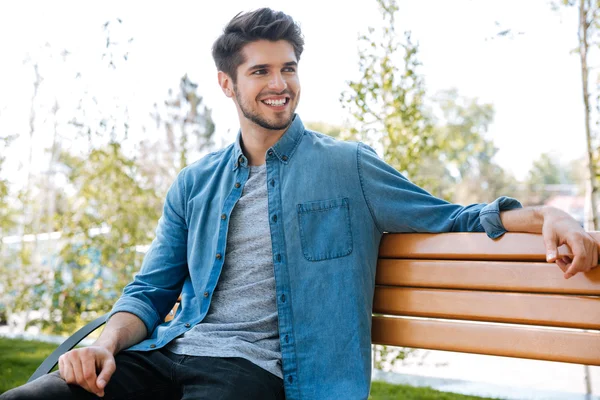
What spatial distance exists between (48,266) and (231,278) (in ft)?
15.0

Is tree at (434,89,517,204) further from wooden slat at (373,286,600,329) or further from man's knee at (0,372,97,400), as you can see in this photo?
man's knee at (0,372,97,400)

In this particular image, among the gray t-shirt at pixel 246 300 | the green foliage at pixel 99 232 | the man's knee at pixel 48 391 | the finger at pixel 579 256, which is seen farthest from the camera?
the green foliage at pixel 99 232

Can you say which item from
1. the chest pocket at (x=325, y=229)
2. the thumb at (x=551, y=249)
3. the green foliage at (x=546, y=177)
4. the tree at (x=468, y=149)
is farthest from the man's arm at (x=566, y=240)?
the green foliage at (x=546, y=177)

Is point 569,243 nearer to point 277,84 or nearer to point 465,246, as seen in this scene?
point 465,246

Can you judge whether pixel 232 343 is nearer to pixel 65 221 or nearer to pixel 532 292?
pixel 532 292

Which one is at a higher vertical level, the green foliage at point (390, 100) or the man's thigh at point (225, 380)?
the green foliage at point (390, 100)

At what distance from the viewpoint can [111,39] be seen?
5.22 meters

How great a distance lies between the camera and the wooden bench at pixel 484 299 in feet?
5.91

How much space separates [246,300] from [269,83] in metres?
0.72

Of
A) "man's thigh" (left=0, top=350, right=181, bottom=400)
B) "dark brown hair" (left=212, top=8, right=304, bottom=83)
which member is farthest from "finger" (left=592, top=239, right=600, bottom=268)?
"man's thigh" (left=0, top=350, right=181, bottom=400)

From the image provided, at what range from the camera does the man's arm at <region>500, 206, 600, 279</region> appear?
1.68 metres

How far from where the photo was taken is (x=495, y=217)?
74.9 inches

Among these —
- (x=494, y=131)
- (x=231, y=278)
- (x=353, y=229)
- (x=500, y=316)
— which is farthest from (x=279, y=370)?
(x=494, y=131)

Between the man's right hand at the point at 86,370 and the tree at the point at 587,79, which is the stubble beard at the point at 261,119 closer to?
the man's right hand at the point at 86,370
